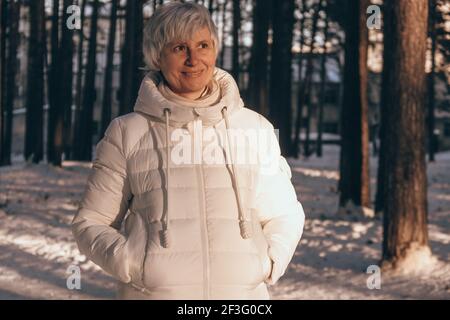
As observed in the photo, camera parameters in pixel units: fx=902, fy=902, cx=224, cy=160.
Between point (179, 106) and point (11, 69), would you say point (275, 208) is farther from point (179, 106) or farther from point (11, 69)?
point (11, 69)

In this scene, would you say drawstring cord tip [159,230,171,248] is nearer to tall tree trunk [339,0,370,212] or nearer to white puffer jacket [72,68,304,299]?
white puffer jacket [72,68,304,299]

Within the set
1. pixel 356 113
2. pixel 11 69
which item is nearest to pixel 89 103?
pixel 11 69

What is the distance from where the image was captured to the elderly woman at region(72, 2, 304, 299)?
134 inches

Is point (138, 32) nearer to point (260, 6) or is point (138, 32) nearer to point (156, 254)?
point (260, 6)

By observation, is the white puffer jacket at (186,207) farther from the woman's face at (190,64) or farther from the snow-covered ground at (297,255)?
the snow-covered ground at (297,255)

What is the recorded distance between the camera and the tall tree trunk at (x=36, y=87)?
101 feet

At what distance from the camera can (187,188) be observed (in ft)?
11.3

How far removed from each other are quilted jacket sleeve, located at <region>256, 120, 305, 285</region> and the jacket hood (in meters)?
0.22

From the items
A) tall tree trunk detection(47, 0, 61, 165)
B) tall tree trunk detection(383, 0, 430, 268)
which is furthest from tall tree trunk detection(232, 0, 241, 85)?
tall tree trunk detection(383, 0, 430, 268)

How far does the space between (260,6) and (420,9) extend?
2096 cm

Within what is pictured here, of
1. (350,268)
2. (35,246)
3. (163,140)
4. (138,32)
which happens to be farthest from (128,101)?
(163,140)

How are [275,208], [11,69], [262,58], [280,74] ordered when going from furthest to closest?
[11,69], [280,74], [262,58], [275,208]

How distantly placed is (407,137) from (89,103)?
24735mm

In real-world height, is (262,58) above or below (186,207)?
above
